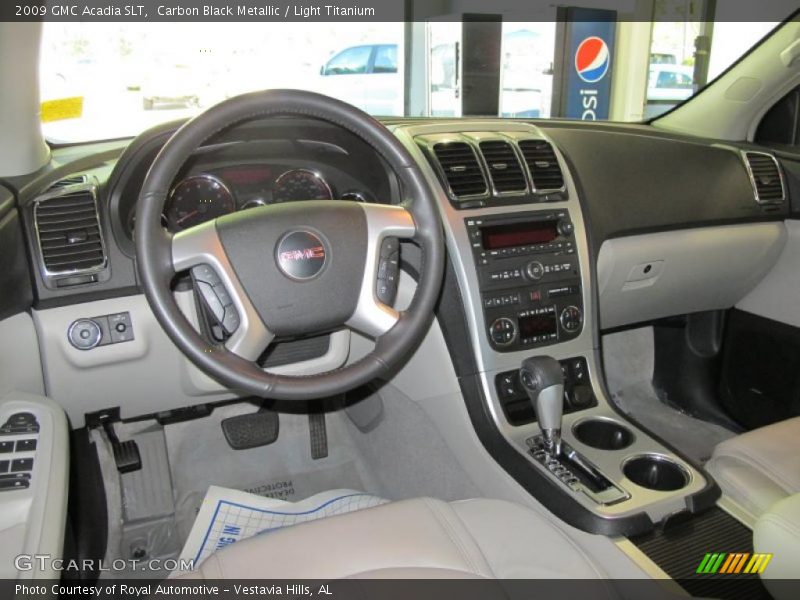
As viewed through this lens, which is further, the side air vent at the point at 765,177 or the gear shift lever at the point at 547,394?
the side air vent at the point at 765,177

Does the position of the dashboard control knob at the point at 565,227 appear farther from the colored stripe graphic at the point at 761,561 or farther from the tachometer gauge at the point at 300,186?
the colored stripe graphic at the point at 761,561

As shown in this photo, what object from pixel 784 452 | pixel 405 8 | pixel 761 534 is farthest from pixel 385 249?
pixel 405 8

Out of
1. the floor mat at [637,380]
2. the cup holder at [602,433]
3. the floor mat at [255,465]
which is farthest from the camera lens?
the floor mat at [637,380]

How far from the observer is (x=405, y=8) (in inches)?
230

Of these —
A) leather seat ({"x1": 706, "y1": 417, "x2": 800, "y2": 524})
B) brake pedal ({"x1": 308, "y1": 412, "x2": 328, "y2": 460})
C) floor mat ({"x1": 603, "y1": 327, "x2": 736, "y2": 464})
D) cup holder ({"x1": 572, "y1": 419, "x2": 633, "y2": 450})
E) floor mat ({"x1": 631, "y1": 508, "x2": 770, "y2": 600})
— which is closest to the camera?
floor mat ({"x1": 631, "y1": 508, "x2": 770, "y2": 600})

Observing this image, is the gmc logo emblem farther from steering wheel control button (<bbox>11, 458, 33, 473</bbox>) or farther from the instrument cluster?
steering wheel control button (<bbox>11, 458, 33, 473</bbox>)

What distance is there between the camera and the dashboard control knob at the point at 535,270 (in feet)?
5.72

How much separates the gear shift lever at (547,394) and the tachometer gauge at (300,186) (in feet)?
2.25

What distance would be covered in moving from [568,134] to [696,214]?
1.65 ft

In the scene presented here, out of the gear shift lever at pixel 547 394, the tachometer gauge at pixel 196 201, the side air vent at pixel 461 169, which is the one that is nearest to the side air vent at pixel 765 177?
the side air vent at pixel 461 169

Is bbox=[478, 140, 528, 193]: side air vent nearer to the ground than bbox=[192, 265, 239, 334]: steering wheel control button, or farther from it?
farther from it

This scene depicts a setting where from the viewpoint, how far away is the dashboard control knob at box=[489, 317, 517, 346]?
1.70 meters

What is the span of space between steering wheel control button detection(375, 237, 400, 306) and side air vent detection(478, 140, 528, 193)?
0.49m

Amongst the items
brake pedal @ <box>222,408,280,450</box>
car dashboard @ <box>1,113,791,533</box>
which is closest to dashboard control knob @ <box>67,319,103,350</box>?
car dashboard @ <box>1,113,791,533</box>
